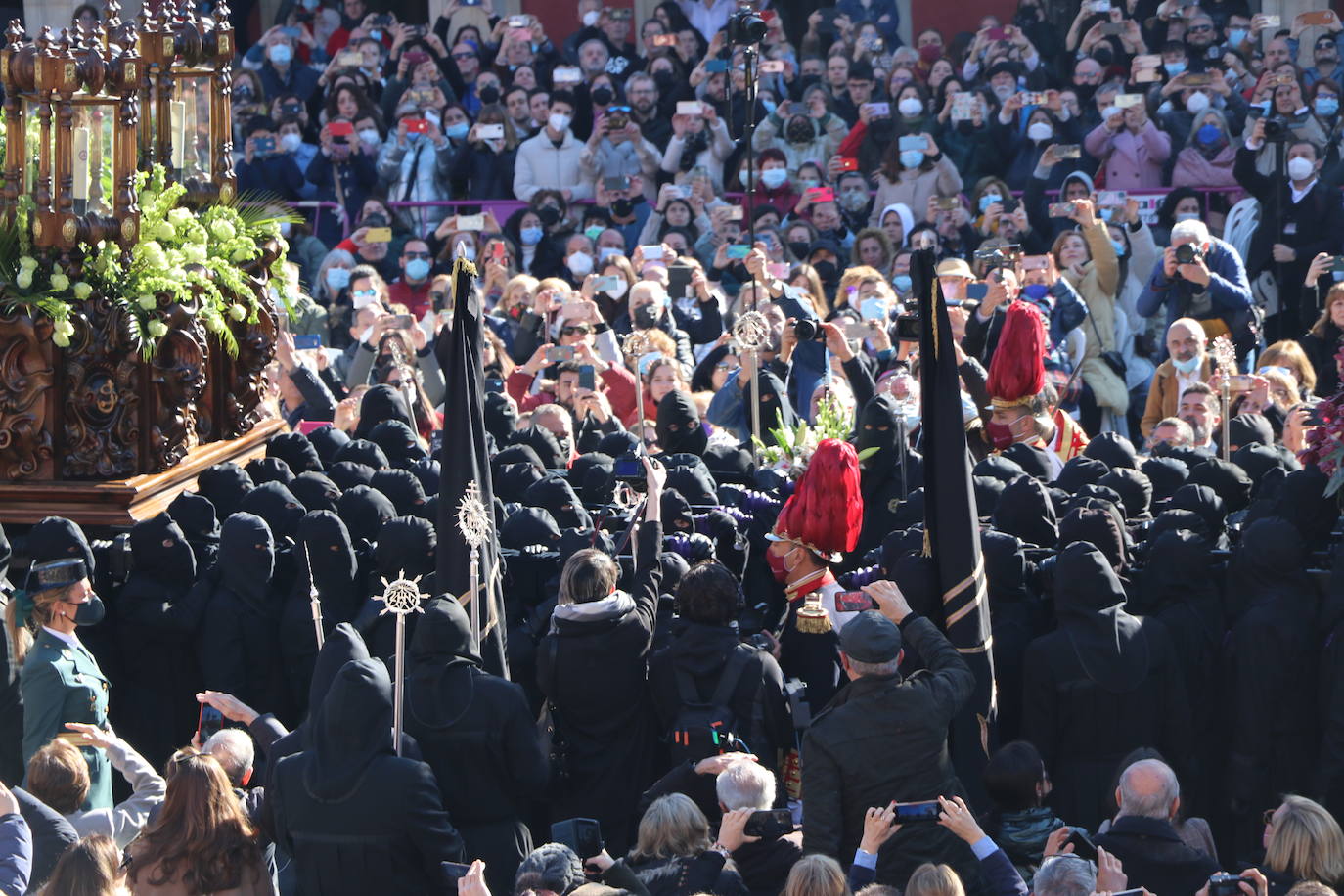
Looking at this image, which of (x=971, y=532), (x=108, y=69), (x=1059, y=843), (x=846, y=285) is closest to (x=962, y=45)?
(x=846, y=285)

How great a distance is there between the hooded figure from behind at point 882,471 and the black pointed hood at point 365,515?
2281 millimetres

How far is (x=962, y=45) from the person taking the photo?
21.0m

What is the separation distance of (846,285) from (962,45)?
6933mm

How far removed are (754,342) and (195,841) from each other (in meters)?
5.30

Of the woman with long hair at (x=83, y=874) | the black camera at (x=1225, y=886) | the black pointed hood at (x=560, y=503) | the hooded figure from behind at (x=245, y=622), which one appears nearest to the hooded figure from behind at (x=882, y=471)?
the black pointed hood at (x=560, y=503)

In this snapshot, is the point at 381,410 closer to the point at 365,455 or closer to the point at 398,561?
the point at 365,455

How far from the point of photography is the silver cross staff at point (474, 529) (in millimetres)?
8430

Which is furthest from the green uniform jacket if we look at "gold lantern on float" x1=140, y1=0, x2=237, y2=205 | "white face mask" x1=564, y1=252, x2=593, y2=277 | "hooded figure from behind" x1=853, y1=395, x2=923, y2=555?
"white face mask" x1=564, y1=252, x2=593, y2=277

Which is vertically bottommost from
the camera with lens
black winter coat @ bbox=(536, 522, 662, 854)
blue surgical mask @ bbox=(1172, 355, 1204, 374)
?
black winter coat @ bbox=(536, 522, 662, 854)

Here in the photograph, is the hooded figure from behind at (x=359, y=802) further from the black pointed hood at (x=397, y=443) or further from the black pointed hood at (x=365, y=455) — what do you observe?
the black pointed hood at (x=397, y=443)

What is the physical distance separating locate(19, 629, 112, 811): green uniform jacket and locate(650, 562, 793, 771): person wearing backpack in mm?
2230

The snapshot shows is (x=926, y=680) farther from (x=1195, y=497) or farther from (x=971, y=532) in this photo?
(x=1195, y=497)

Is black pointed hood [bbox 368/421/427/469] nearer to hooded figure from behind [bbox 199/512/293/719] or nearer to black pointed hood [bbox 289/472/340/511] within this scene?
black pointed hood [bbox 289/472/340/511]

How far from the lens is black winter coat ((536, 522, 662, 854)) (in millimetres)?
8289
